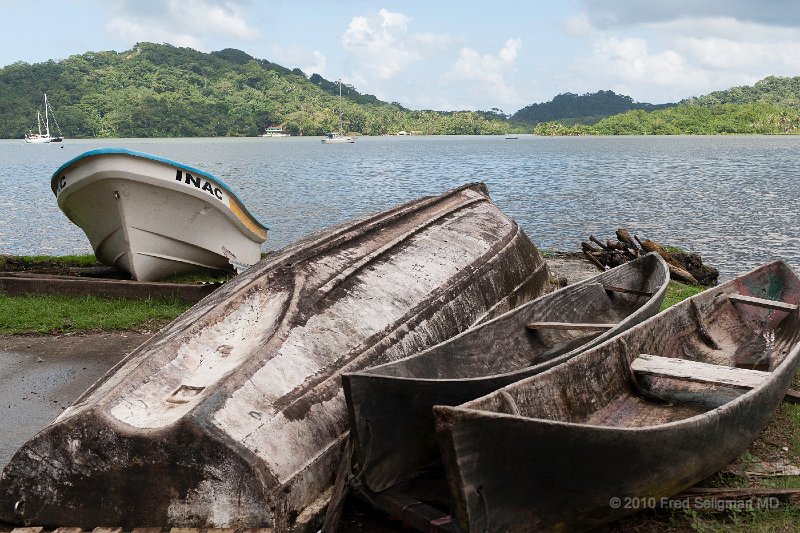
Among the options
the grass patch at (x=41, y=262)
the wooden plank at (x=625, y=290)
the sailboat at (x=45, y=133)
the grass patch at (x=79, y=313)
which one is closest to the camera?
the wooden plank at (x=625, y=290)

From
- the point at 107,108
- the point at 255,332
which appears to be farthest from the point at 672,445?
the point at 107,108

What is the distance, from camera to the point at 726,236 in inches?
826

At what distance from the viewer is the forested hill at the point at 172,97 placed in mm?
107812

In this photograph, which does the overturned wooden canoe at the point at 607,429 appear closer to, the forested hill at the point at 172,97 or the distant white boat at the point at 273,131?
the forested hill at the point at 172,97

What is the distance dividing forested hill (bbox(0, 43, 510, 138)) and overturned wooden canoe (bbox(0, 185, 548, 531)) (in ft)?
342

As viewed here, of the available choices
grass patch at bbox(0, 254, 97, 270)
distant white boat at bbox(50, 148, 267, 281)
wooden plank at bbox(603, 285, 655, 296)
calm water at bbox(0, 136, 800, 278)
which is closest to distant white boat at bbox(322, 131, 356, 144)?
calm water at bbox(0, 136, 800, 278)

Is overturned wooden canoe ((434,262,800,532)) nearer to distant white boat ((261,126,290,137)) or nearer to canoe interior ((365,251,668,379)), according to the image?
canoe interior ((365,251,668,379))

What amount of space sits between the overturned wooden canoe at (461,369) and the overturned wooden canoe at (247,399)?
0.37m

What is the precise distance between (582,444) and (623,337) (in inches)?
78.1

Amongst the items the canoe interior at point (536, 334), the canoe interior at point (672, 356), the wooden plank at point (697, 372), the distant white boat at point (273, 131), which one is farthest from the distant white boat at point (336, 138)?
the wooden plank at point (697, 372)

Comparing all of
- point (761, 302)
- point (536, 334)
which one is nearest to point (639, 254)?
point (761, 302)

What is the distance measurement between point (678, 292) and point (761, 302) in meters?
3.43

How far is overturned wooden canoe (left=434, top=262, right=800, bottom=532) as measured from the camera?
12.5 feet

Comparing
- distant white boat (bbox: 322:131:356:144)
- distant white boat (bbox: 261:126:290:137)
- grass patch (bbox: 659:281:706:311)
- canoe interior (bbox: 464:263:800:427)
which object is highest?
distant white boat (bbox: 261:126:290:137)
